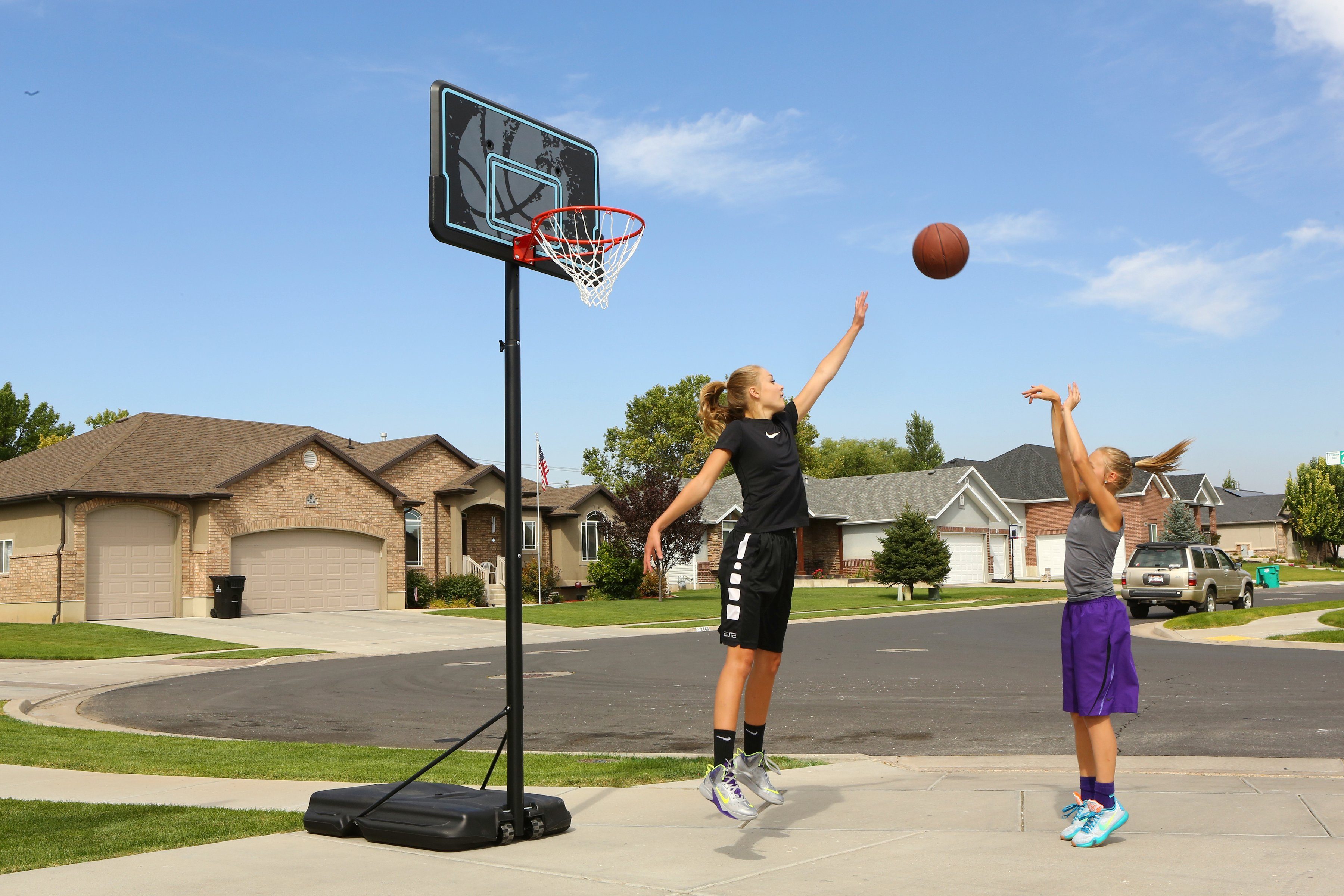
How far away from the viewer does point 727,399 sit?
599 cm

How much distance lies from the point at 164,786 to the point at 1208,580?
26252 mm

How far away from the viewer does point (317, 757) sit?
9.03 metres

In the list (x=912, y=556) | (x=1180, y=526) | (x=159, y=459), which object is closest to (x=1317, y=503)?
(x=1180, y=526)

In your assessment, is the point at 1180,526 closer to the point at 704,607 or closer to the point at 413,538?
the point at 704,607

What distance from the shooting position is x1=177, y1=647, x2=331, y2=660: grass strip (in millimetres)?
22234

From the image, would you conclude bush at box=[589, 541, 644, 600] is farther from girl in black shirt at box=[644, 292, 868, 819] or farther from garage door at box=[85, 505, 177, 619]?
girl in black shirt at box=[644, 292, 868, 819]

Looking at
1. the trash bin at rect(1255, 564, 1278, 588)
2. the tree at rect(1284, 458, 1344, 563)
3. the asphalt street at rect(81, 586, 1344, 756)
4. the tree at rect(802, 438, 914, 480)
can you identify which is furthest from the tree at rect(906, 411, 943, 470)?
the asphalt street at rect(81, 586, 1344, 756)

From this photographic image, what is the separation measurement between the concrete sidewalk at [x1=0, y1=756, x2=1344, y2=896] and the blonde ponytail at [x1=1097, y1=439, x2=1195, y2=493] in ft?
5.53

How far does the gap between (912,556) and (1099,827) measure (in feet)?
117

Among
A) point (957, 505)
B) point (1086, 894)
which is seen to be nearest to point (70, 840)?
point (1086, 894)

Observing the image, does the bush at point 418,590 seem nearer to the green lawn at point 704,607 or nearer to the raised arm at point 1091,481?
the green lawn at point 704,607

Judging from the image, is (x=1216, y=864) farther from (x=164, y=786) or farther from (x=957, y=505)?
(x=957, y=505)

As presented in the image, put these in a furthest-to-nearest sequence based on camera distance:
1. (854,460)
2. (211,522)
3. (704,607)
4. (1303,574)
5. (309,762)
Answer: (854,460) < (1303,574) < (704,607) < (211,522) < (309,762)

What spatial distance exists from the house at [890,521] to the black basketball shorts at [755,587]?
46.4m
